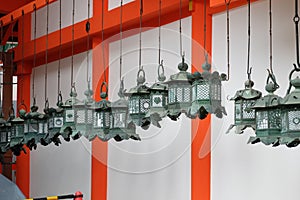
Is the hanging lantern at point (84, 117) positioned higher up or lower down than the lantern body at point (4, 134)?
higher up

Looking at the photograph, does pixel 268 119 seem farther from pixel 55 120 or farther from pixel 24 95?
pixel 24 95

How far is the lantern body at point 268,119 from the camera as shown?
3.32 m

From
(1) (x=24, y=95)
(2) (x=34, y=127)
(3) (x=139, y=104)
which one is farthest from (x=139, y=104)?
(1) (x=24, y=95)

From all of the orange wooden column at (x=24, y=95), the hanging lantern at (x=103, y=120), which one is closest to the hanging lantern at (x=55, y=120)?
the hanging lantern at (x=103, y=120)

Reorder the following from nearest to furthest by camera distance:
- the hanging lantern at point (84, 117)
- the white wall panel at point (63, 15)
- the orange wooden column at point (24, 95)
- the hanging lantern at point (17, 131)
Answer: the hanging lantern at point (84, 117)
the hanging lantern at point (17, 131)
the white wall panel at point (63, 15)
the orange wooden column at point (24, 95)

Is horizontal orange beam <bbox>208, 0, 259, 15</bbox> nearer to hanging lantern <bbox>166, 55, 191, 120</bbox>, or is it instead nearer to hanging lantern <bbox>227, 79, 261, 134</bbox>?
hanging lantern <bbox>166, 55, 191, 120</bbox>

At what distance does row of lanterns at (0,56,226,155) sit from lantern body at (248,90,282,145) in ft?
1.17

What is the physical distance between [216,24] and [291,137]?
2.31 metres

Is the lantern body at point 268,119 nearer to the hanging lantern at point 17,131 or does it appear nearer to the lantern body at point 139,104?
the lantern body at point 139,104

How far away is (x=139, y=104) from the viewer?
4.16 meters

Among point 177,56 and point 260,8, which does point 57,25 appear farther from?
point 260,8

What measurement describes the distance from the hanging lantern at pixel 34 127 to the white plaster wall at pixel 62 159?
2009 mm

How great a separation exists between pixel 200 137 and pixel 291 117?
2.19 meters

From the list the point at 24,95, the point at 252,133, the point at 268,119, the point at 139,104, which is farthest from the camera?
the point at 24,95
